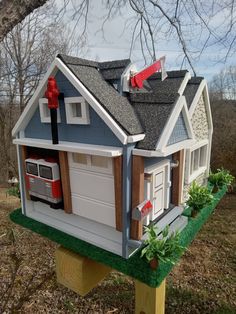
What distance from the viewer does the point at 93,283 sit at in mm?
1577

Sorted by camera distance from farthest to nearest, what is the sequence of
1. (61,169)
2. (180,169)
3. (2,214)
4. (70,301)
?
1. (2,214)
2. (70,301)
3. (180,169)
4. (61,169)

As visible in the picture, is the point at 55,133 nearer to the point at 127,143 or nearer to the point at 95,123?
the point at 95,123

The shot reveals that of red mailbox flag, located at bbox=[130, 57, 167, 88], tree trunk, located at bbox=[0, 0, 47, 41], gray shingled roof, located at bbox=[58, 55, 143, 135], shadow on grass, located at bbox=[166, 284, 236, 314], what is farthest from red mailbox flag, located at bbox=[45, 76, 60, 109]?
shadow on grass, located at bbox=[166, 284, 236, 314]

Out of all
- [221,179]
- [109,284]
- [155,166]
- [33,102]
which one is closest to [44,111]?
[33,102]

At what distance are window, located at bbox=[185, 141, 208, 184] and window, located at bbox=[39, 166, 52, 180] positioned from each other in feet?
3.56

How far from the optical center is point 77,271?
1.49 metres

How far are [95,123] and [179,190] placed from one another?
33.9 inches

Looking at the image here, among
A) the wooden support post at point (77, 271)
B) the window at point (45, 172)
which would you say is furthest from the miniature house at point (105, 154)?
the wooden support post at point (77, 271)

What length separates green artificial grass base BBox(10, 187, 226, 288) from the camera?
4.12 feet

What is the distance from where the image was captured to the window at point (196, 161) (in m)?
1.98

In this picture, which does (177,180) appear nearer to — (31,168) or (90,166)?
(90,166)

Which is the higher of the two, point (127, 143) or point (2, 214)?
point (127, 143)

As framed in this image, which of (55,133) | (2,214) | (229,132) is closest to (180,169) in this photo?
(55,133)

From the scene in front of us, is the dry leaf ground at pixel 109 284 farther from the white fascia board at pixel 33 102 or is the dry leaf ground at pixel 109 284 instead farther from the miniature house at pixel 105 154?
the white fascia board at pixel 33 102
